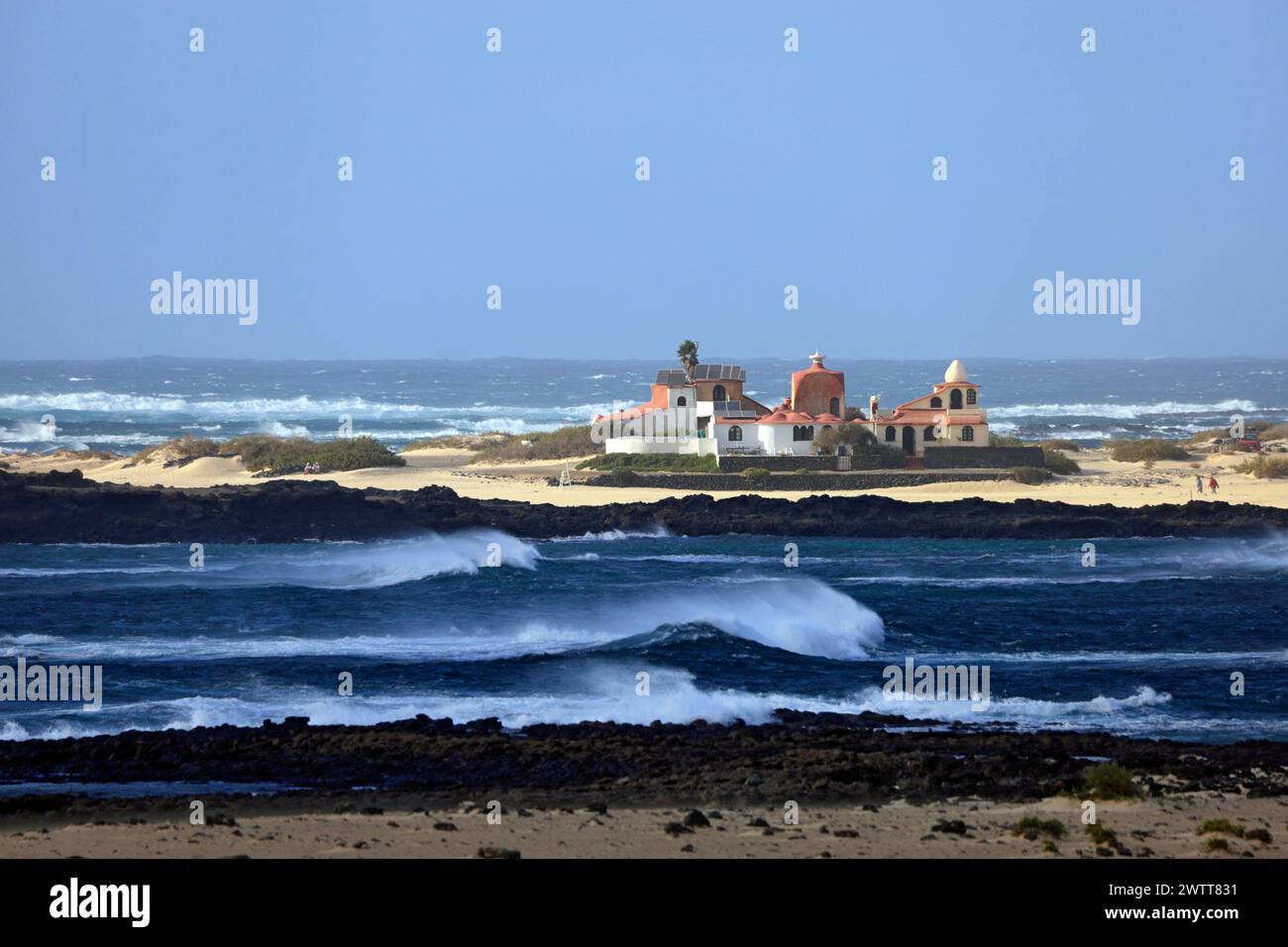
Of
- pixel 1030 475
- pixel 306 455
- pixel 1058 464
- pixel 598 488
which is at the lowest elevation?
pixel 598 488

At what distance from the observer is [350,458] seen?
6412cm

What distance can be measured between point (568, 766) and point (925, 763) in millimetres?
3901

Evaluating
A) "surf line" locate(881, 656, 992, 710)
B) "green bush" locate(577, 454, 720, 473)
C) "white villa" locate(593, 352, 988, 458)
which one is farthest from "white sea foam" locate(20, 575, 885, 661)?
"white villa" locate(593, 352, 988, 458)

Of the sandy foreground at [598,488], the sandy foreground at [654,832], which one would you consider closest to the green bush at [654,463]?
the sandy foreground at [598,488]

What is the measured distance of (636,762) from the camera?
18359 millimetres

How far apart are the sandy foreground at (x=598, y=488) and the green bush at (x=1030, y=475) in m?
0.36

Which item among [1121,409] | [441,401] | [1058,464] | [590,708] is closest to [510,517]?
[1058,464]

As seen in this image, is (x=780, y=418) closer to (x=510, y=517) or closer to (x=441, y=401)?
(x=510, y=517)

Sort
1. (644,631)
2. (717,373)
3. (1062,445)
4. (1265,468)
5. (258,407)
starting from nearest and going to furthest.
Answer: (644,631) < (1265,468) < (717,373) < (1062,445) < (258,407)

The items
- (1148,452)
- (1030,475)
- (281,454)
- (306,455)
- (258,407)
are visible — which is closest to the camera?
(1030,475)

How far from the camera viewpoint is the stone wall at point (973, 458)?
193 ft

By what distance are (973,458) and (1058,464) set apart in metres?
4.58
